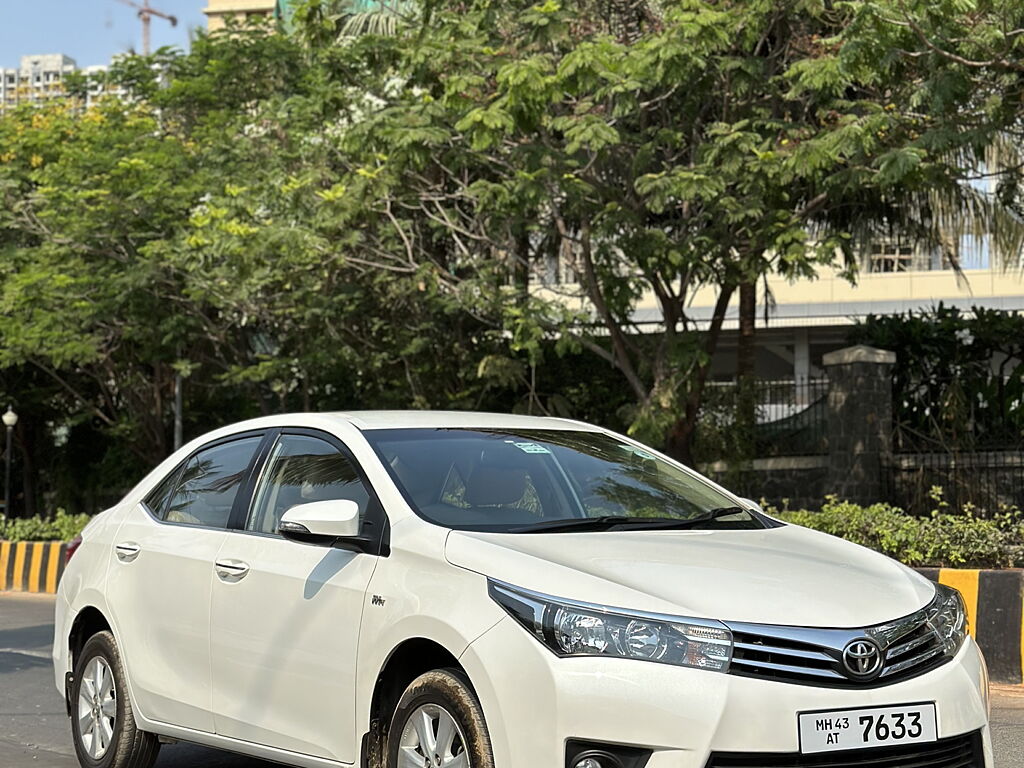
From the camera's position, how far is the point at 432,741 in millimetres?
4402

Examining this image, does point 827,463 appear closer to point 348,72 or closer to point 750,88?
point 750,88

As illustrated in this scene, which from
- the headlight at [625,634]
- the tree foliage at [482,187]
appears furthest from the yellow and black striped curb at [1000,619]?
the headlight at [625,634]

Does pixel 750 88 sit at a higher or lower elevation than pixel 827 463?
higher

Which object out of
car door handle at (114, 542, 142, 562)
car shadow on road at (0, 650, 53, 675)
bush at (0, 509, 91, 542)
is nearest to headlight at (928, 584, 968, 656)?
car door handle at (114, 542, 142, 562)

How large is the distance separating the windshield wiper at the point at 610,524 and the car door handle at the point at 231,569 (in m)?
1.22

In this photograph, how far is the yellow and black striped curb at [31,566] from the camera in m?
17.9

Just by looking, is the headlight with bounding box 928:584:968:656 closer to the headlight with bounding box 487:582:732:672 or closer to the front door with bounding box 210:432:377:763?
the headlight with bounding box 487:582:732:672

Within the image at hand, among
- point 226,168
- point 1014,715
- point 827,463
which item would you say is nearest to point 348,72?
point 226,168

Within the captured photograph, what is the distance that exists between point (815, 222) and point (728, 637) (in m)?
16.5

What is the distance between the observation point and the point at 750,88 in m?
15.8

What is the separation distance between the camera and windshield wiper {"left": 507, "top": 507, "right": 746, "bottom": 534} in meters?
4.74

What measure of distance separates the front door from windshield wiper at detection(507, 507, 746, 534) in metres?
0.58

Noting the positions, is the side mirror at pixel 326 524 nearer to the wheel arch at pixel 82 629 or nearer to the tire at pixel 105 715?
the tire at pixel 105 715

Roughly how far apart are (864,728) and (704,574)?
62 cm
